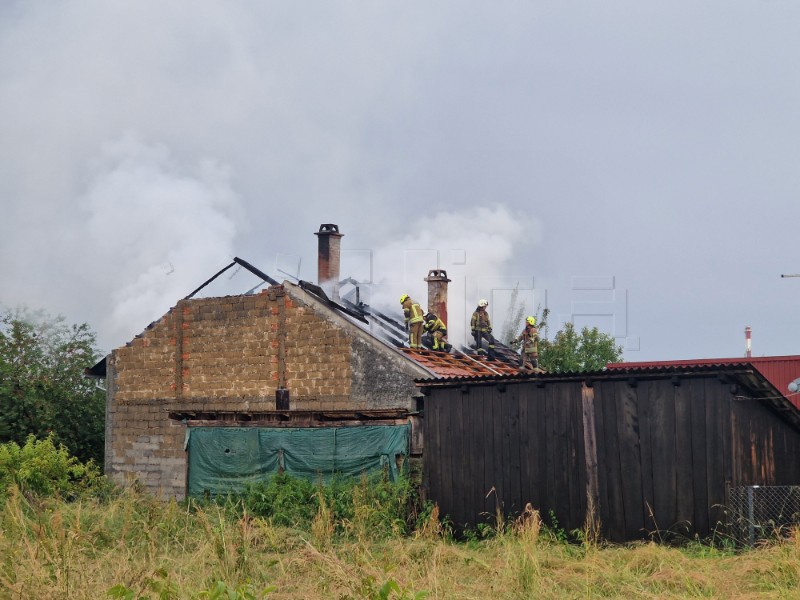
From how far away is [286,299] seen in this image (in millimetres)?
22734

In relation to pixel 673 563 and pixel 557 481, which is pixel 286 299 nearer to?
pixel 557 481

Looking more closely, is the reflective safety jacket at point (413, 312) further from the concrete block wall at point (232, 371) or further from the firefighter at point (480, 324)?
the firefighter at point (480, 324)

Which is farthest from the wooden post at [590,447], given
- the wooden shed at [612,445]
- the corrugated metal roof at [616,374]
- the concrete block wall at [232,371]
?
the concrete block wall at [232,371]

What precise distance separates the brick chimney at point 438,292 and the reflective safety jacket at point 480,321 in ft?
5.10

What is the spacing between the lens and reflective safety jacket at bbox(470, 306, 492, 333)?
89.7ft

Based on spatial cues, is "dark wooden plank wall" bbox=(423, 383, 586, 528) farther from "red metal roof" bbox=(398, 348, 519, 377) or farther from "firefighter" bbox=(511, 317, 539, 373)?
"firefighter" bbox=(511, 317, 539, 373)

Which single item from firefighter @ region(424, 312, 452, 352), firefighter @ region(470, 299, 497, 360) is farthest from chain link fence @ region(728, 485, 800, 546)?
firefighter @ region(470, 299, 497, 360)

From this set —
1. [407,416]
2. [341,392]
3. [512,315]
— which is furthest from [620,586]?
[512,315]

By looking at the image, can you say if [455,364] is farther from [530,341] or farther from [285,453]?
[285,453]

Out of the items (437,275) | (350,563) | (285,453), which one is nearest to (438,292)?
(437,275)

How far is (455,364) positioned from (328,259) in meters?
5.03

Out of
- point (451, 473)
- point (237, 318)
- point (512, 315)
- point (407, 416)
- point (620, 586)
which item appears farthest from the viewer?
point (512, 315)

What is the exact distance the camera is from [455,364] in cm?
2377

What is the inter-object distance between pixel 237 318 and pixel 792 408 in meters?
12.4
